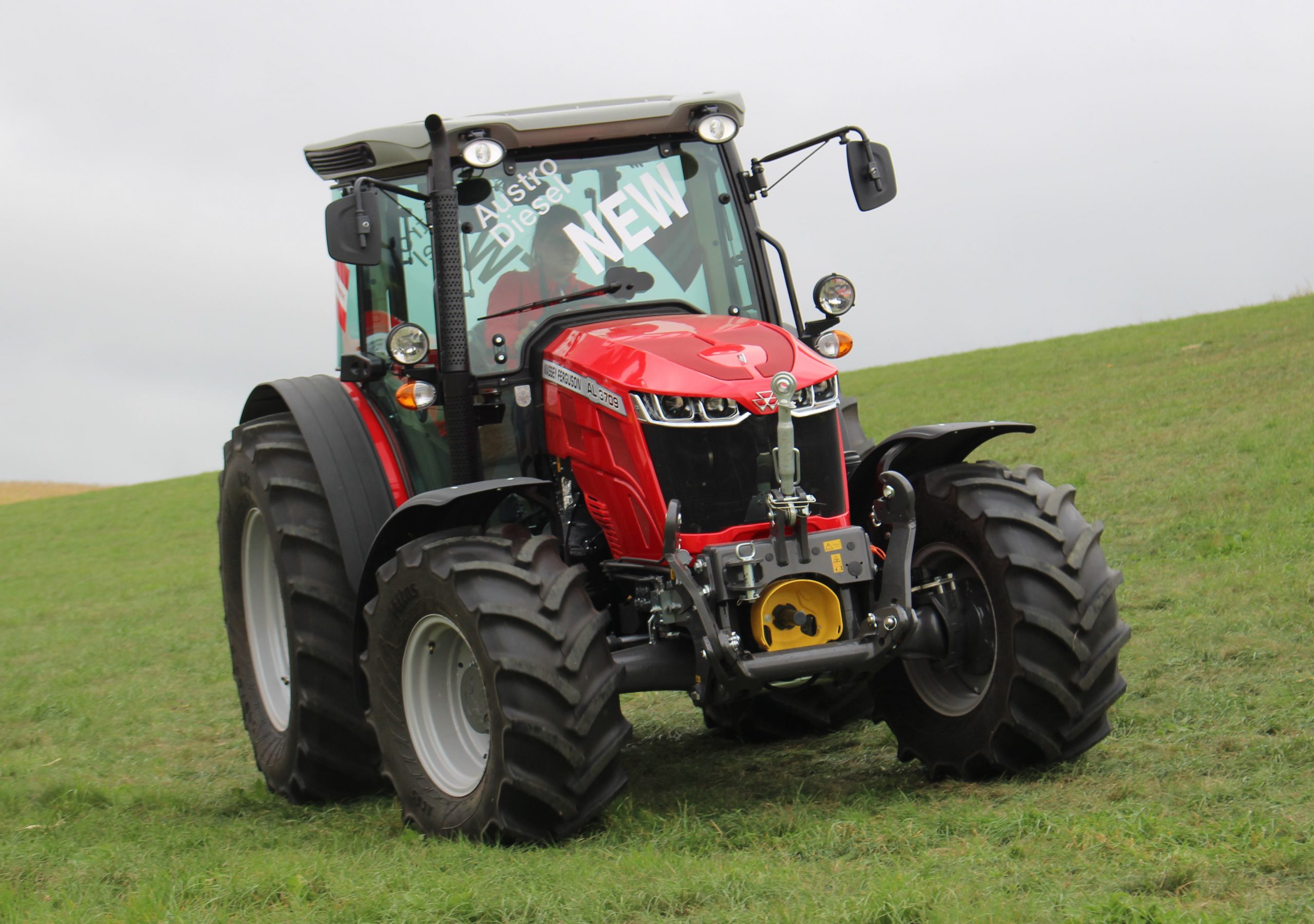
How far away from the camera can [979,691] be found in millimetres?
5418

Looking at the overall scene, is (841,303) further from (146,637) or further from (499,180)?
(146,637)

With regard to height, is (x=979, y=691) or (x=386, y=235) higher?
(x=386, y=235)

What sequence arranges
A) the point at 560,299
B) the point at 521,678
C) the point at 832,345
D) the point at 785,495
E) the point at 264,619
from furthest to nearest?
the point at 264,619 → the point at 832,345 → the point at 560,299 → the point at 785,495 → the point at 521,678

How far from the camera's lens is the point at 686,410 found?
16.2 ft

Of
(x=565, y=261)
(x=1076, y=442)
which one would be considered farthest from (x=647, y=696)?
(x=1076, y=442)

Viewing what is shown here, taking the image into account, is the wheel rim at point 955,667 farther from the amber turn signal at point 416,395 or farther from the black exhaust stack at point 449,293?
the amber turn signal at point 416,395

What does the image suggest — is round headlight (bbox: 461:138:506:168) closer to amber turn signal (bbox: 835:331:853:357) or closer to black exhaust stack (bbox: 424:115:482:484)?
black exhaust stack (bbox: 424:115:482:484)

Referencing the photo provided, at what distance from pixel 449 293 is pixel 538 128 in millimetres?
881

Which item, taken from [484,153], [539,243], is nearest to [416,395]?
[539,243]

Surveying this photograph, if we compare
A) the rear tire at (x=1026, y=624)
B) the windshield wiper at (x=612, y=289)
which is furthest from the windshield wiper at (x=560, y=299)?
the rear tire at (x=1026, y=624)

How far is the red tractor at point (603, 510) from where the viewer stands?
4.77m

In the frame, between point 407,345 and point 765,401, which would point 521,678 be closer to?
point 765,401

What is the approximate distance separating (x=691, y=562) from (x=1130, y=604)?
4.70m

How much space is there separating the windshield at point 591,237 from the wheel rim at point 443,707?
1116mm
